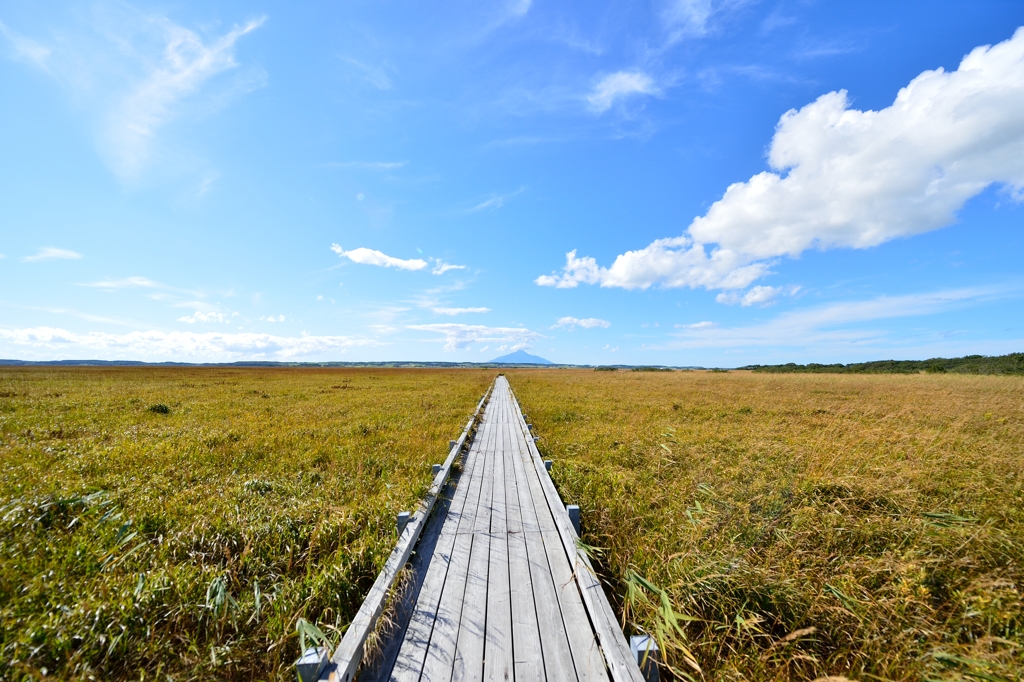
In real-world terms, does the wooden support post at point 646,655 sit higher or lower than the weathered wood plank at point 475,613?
higher

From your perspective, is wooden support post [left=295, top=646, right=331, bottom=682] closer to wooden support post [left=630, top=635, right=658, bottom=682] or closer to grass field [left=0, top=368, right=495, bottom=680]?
grass field [left=0, top=368, right=495, bottom=680]

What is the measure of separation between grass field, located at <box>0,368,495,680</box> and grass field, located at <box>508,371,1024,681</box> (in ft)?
9.96

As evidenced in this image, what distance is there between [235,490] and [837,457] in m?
11.0

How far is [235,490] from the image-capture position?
5883 mm

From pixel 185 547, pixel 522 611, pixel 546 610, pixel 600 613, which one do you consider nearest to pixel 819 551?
pixel 600 613

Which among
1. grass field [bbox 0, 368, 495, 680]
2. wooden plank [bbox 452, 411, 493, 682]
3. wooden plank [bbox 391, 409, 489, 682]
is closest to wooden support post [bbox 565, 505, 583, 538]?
wooden plank [bbox 452, 411, 493, 682]

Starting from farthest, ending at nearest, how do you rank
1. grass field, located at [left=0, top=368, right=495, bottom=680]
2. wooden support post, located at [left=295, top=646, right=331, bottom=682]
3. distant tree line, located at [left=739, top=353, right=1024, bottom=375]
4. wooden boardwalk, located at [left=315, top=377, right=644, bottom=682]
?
distant tree line, located at [left=739, top=353, right=1024, bottom=375], grass field, located at [left=0, top=368, right=495, bottom=680], wooden boardwalk, located at [left=315, top=377, right=644, bottom=682], wooden support post, located at [left=295, top=646, right=331, bottom=682]

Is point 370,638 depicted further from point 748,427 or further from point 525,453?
point 748,427

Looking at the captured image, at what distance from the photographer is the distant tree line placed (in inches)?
1805

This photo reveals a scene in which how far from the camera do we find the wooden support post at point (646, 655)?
2.56m

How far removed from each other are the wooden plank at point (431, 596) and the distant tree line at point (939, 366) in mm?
63740

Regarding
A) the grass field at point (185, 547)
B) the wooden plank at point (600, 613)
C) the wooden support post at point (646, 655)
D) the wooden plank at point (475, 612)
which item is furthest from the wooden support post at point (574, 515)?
the grass field at point (185, 547)

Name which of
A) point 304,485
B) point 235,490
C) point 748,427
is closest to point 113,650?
point 235,490

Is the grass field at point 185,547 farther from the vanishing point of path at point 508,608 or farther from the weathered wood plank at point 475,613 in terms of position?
the weathered wood plank at point 475,613
